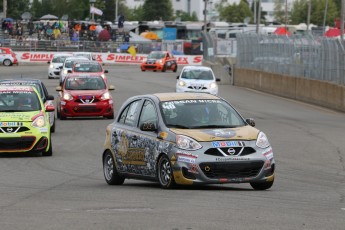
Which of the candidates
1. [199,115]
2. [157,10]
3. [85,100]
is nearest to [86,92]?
[85,100]

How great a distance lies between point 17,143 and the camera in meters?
21.2

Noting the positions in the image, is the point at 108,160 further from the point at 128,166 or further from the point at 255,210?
the point at 255,210

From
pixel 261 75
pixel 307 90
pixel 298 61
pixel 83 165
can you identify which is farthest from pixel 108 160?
pixel 261 75

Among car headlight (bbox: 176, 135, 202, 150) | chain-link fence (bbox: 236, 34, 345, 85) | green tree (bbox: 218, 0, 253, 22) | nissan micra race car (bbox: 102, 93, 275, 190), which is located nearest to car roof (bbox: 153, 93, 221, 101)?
nissan micra race car (bbox: 102, 93, 275, 190)

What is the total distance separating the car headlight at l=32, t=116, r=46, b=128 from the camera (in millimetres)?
21325

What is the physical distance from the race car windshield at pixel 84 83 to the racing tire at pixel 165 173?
1903 cm

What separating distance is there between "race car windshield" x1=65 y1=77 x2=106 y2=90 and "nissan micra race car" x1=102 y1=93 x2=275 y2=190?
689 inches

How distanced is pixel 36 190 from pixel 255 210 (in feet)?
15.0

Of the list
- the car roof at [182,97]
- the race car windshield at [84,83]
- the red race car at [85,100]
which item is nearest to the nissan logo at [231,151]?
the car roof at [182,97]

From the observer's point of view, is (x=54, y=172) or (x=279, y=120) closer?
(x=54, y=172)

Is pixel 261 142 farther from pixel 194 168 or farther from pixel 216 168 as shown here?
pixel 194 168

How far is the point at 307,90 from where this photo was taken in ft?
138

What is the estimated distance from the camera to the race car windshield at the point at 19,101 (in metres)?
22.0

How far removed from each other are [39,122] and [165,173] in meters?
7.90
